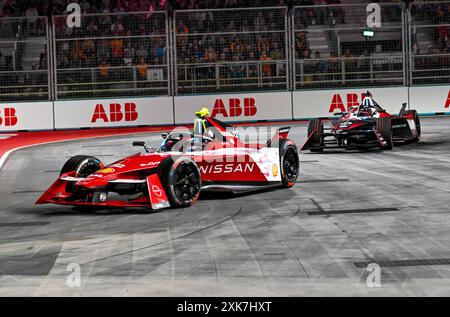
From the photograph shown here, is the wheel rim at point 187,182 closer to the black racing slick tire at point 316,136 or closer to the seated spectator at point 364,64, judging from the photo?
the black racing slick tire at point 316,136

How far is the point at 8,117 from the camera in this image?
2825 cm

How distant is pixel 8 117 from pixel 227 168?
56.3 ft

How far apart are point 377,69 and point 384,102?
117 centimetres

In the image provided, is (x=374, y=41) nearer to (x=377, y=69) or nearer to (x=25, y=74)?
(x=377, y=69)

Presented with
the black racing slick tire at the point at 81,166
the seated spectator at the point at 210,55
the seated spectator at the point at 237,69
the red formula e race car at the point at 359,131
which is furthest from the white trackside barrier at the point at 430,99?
the black racing slick tire at the point at 81,166

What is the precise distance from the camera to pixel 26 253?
28.8 feet

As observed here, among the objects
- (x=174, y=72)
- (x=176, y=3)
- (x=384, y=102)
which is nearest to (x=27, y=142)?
(x=174, y=72)

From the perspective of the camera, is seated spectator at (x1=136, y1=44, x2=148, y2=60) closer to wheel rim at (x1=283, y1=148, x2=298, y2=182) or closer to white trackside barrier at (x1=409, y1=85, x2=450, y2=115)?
white trackside barrier at (x1=409, y1=85, x2=450, y2=115)

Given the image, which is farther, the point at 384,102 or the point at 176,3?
the point at 176,3

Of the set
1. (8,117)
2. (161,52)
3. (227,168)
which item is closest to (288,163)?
(227,168)

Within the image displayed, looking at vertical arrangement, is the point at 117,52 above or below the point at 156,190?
above

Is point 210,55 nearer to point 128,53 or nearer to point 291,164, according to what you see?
point 128,53

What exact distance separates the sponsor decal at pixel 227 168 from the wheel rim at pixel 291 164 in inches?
34.6

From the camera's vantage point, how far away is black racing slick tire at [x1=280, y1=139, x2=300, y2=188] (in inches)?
530
